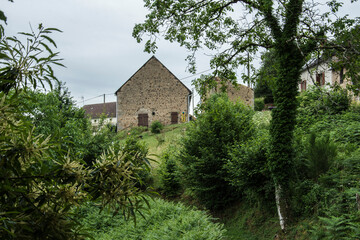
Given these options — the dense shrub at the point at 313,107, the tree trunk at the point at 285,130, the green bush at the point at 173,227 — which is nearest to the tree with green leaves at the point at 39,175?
the green bush at the point at 173,227

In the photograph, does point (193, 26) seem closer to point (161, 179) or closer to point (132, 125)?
point (161, 179)

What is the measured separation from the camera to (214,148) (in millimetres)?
13047

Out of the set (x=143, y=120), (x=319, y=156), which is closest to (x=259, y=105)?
(x=143, y=120)

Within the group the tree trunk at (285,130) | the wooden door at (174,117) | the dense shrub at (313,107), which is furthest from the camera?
the wooden door at (174,117)

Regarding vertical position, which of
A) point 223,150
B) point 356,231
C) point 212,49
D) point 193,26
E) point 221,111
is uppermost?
point 193,26

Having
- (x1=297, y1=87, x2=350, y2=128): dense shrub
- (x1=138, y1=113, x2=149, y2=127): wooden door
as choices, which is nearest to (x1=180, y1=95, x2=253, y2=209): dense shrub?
(x1=297, y1=87, x2=350, y2=128): dense shrub

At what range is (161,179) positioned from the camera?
56.0ft

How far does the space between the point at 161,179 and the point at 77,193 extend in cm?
1550

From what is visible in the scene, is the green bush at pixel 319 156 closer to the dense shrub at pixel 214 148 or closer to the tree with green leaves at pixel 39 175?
the dense shrub at pixel 214 148

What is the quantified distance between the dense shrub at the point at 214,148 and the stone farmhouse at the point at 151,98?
76.0 ft

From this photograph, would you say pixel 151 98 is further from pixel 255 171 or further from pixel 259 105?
pixel 255 171

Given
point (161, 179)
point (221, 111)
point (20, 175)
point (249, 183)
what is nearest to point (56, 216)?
point (20, 175)

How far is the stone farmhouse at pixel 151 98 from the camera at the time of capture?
36688 millimetres

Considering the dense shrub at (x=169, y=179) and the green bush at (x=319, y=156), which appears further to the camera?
the dense shrub at (x=169, y=179)
